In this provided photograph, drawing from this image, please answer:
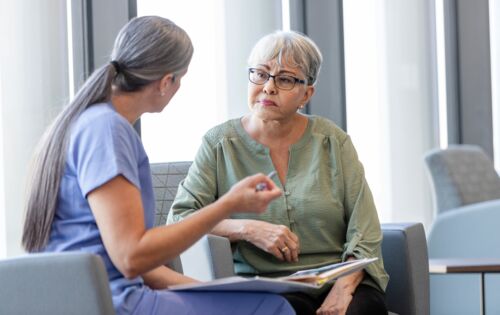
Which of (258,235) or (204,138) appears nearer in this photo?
(258,235)

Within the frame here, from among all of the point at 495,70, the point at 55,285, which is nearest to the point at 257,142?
the point at 55,285

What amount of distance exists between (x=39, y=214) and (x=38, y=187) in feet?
0.21

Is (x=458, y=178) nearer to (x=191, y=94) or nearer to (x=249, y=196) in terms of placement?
(x=191, y=94)

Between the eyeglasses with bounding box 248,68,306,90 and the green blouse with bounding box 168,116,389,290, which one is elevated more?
the eyeglasses with bounding box 248,68,306,90

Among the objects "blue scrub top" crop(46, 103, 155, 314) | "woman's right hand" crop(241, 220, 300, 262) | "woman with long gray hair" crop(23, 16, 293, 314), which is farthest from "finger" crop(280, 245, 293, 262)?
"blue scrub top" crop(46, 103, 155, 314)

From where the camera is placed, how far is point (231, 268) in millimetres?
3031

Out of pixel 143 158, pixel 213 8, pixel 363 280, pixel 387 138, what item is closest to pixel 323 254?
pixel 363 280

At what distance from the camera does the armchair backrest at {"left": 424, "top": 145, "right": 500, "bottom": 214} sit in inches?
190

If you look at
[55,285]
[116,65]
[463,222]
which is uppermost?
[116,65]

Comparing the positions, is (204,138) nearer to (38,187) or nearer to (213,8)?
(38,187)

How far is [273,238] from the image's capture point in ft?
10.0

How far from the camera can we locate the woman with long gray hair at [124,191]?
2.16 m

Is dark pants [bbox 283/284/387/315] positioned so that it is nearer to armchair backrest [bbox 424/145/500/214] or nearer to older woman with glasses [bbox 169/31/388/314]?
older woman with glasses [bbox 169/31/388/314]

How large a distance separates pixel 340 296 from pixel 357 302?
0.20 feet
